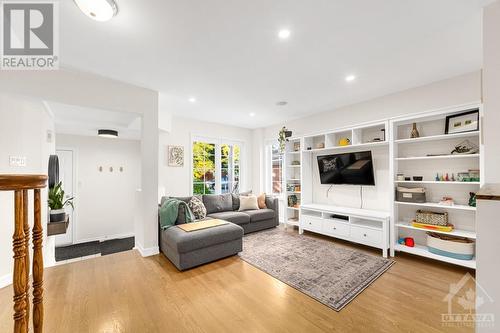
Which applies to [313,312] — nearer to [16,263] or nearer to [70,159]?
[16,263]

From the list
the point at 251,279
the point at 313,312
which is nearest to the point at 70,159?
the point at 251,279

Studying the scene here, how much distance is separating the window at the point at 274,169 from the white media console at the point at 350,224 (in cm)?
138

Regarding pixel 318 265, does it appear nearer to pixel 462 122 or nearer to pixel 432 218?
pixel 432 218

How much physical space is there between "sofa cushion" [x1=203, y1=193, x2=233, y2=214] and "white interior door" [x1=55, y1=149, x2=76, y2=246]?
3233 millimetres

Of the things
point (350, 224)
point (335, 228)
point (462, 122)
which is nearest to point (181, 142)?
point (335, 228)

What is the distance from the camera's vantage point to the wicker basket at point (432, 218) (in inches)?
117

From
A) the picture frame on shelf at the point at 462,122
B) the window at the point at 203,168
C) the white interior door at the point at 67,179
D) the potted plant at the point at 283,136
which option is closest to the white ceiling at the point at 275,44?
the picture frame on shelf at the point at 462,122

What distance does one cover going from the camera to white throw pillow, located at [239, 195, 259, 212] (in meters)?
4.95

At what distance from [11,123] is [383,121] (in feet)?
17.0

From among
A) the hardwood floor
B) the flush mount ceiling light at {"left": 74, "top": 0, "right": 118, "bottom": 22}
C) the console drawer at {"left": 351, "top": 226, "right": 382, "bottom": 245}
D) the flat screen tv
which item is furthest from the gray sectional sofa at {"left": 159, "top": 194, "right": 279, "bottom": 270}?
the flush mount ceiling light at {"left": 74, "top": 0, "right": 118, "bottom": 22}

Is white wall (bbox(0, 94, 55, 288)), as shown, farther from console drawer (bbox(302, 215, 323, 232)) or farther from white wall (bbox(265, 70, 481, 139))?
white wall (bbox(265, 70, 481, 139))

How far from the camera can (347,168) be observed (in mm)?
4059

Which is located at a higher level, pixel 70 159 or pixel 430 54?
pixel 430 54

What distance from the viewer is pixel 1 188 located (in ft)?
2.84
